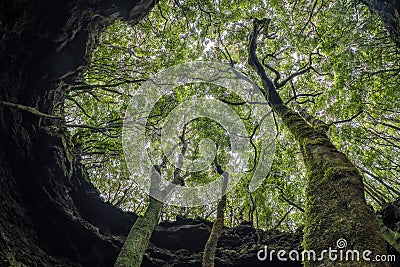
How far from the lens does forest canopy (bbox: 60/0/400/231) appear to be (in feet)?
31.6

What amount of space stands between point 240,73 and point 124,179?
8.38m

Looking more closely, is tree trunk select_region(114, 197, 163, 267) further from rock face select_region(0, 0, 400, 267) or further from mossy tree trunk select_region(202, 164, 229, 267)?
mossy tree trunk select_region(202, 164, 229, 267)

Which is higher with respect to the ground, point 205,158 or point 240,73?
point 240,73

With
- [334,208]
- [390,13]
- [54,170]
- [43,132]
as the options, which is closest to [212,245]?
[334,208]

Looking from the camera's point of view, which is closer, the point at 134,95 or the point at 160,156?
the point at 134,95

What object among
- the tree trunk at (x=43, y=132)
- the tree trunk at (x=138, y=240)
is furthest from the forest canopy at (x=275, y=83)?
the tree trunk at (x=138, y=240)

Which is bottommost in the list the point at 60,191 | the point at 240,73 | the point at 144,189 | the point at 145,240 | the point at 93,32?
the point at 145,240

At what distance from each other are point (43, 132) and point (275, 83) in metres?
8.59

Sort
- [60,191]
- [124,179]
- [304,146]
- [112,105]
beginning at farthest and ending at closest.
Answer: [124,179] → [112,105] → [60,191] → [304,146]

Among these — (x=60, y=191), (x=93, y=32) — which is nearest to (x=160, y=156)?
(x=60, y=191)

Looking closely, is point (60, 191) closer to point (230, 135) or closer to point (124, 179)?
point (124, 179)

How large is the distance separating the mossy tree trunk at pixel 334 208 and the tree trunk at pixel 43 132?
5.92 m

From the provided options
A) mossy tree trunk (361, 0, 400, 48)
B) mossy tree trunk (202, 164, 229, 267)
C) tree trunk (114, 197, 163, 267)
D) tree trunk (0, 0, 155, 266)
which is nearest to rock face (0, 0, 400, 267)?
tree trunk (0, 0, 155, 266)

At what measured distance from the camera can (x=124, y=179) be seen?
589 inches
